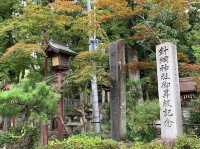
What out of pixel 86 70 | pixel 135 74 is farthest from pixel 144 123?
pixel 135 74

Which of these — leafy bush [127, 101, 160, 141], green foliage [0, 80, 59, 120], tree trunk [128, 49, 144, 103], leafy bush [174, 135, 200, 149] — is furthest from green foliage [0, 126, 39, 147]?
tree trunk [128, 49, 144, 103]

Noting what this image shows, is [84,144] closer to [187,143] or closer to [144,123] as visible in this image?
[187,143]

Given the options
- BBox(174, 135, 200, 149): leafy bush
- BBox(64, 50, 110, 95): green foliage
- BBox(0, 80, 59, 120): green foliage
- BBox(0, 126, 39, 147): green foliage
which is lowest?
BBox(174, 135, 200, 149): leafy bush

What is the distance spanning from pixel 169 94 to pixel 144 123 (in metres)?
3.13

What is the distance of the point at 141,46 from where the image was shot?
21.5 meters

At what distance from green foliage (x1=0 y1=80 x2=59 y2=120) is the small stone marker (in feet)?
10.6

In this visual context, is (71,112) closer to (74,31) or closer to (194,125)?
(74,31)

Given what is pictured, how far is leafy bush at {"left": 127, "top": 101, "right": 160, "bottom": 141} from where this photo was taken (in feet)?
47.4

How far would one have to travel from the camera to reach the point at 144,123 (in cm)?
1449

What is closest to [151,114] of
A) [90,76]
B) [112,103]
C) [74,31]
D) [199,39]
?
[112,103]

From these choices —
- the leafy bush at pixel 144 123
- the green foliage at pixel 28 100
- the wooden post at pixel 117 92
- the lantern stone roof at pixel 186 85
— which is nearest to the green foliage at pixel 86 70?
the wooden post at pixel 117 92

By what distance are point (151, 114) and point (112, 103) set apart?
1.55 metres

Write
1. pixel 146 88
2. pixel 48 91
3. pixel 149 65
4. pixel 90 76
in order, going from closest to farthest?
pixel 48 91 → pixel 90 76 → pixel 149 65 → pixel 146 88

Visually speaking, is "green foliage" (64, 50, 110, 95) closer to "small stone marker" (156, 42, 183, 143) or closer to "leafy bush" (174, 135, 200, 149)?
"small stone marker" (156, 42, 183, 143)
